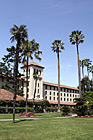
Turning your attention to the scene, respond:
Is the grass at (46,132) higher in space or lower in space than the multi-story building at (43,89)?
lower

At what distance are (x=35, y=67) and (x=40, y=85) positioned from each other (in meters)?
7.78

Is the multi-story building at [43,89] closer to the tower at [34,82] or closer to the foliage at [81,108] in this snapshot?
the tower at [34,82]

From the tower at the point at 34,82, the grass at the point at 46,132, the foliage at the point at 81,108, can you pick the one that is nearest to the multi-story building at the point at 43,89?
the tower at the point at 34,82

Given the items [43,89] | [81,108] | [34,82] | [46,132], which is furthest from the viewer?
[43,89]

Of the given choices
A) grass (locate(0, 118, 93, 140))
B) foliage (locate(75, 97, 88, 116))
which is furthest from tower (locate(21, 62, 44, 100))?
grass (locate(0, 118, 93, 140))

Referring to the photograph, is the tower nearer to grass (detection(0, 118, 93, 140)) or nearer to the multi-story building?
the multi-story building

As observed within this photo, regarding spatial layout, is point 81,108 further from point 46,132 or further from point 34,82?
point 34,82

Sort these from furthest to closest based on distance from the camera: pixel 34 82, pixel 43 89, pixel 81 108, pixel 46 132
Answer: pixel 43 89 → pixel 34 82 → pixel 81 108 → pixel 46 132

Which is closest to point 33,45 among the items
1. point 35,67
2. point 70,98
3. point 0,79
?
point 0,79

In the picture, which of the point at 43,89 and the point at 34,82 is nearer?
the point at 34,82

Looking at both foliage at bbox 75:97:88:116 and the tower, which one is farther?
the tower

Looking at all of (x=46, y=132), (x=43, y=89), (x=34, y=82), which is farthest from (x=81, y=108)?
(x=43, y=89)

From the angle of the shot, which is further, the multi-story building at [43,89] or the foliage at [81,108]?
the multi-story building at [43,89]

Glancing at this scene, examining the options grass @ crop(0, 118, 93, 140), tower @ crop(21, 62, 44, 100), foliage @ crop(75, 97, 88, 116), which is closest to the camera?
grass @ crop(0, 118, 93, 140)
